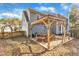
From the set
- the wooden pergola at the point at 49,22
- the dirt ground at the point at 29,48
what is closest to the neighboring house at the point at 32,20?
the wooden pergola at the point at 49,22

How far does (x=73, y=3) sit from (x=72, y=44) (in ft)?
1.79

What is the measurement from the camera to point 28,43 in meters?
2.09

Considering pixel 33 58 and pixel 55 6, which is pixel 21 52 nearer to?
pixel 33 58

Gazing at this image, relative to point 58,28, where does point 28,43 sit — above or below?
below

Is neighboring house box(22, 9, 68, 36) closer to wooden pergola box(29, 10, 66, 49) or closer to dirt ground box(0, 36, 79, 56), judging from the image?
wooden pergola box(29, 10, 66, 49)

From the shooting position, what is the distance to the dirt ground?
207cm

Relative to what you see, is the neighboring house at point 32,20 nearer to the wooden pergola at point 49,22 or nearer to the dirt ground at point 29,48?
the wooden pergola at point 49,22

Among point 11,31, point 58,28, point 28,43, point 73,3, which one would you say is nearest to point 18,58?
point 28,43

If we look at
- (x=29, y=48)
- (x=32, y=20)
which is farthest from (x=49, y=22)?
(x=29, y=48)

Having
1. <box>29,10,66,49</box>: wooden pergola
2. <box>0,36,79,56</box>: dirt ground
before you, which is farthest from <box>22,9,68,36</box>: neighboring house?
<box>0,36,79,56</box>: dirt ground

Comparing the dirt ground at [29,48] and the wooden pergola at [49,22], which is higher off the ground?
the wooden pergola at [49,22]

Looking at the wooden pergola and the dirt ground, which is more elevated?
the wooden pergola

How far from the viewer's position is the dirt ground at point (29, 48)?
207 centimetres

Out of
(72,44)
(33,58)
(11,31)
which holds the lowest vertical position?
(33,58)
